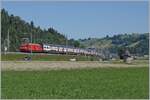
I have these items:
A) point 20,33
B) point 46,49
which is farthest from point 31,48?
point 20,33

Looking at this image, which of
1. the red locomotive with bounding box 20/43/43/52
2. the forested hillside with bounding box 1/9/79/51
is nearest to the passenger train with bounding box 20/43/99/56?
the red locomotive with bounding box 20/43/43/52

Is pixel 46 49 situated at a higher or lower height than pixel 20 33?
lower

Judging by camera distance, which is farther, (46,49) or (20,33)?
(20,33)

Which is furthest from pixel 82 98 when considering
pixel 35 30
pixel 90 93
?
pixel 35 30

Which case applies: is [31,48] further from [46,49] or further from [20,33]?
[20,33]

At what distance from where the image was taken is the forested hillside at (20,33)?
12481cm

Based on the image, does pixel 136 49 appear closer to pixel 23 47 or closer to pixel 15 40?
pixel 15 40

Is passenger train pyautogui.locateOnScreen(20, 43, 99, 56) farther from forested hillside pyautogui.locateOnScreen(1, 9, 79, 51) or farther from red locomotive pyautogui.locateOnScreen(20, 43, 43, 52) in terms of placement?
forested hillside pyautogui.locateOnScreen(1, 9, 79, 51)

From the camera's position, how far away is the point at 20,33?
14600 centimetres

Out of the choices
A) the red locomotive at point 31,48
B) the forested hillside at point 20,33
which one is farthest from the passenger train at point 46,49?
the forested hillside at point 20,33

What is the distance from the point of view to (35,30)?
167 metres

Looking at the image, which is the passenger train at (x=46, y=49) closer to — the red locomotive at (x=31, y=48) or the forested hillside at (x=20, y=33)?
the red locomotive at (x=31, y=48)

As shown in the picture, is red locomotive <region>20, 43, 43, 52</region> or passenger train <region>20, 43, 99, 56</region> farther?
passenger train <region>20, 43, 99, 56</region>

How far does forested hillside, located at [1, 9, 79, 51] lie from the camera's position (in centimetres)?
12481
